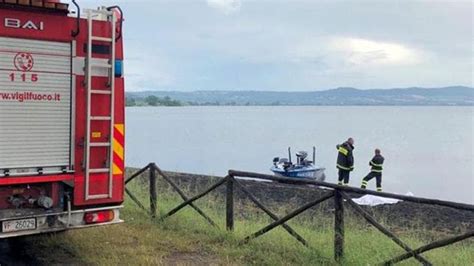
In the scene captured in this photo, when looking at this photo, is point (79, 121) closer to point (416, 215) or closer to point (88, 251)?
point (88, 251)

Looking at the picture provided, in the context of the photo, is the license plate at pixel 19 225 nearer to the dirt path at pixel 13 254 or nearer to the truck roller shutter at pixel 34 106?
the truck roller shutter at pixel 34 106

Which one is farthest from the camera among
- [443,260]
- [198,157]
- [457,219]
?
[198,157]

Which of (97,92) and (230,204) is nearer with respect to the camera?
(97,92)

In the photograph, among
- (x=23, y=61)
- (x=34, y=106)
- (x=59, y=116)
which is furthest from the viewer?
(x=59, y=116)

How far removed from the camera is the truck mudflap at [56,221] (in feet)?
21.2

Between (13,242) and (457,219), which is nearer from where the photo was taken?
(13,242)

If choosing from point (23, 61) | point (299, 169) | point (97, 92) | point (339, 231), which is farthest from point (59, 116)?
point (299, 169)

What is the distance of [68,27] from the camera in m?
6.69

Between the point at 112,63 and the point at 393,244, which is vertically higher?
the point at 112,63

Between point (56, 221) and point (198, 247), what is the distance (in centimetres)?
216

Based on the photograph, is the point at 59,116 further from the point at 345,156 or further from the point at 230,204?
the point at 345,156

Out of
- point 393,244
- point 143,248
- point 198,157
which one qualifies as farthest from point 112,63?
point 198,157

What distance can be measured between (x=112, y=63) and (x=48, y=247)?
9.25 feet

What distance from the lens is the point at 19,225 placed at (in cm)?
650
